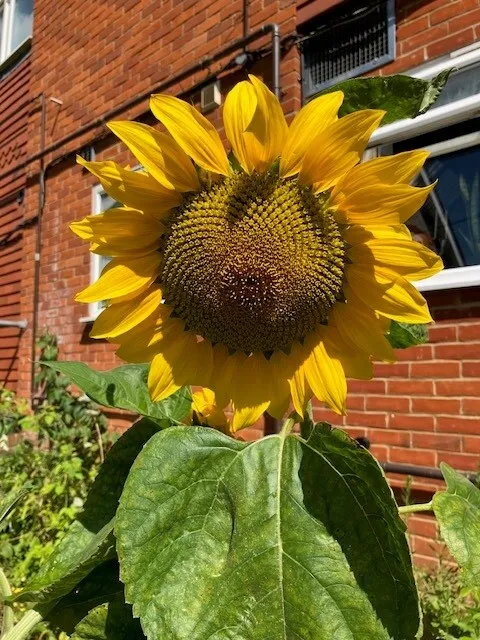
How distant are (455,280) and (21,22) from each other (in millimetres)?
6330

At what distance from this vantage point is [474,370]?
8.57ft

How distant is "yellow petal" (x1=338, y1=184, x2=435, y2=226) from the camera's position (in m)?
0.65

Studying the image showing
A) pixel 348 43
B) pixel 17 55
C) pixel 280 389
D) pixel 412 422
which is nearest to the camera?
pixel 280 389

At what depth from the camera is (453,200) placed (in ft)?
9.20

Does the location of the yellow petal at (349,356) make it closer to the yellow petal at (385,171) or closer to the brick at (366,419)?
the yellow petal at (385,171)

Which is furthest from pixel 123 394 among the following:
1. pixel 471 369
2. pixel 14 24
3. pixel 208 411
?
pixel 14 24

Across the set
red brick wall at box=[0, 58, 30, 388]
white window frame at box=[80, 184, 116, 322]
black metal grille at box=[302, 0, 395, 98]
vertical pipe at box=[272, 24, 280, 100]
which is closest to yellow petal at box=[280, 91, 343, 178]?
black metal grille at box=[302, 0, 395, 98]

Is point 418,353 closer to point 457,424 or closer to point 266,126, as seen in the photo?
point 457,424

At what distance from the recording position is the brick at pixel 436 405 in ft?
8.77

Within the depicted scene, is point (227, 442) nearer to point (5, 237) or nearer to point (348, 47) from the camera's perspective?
point (348, 47)

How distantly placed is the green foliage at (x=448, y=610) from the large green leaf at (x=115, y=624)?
47 centimetres

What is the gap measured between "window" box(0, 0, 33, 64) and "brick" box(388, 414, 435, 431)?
5.93 meters

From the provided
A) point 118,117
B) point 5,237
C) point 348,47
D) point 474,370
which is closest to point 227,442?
point 474,370

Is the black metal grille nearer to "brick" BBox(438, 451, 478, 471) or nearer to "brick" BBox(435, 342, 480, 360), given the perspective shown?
"brick" BBox(435, 342, 480, 360)
